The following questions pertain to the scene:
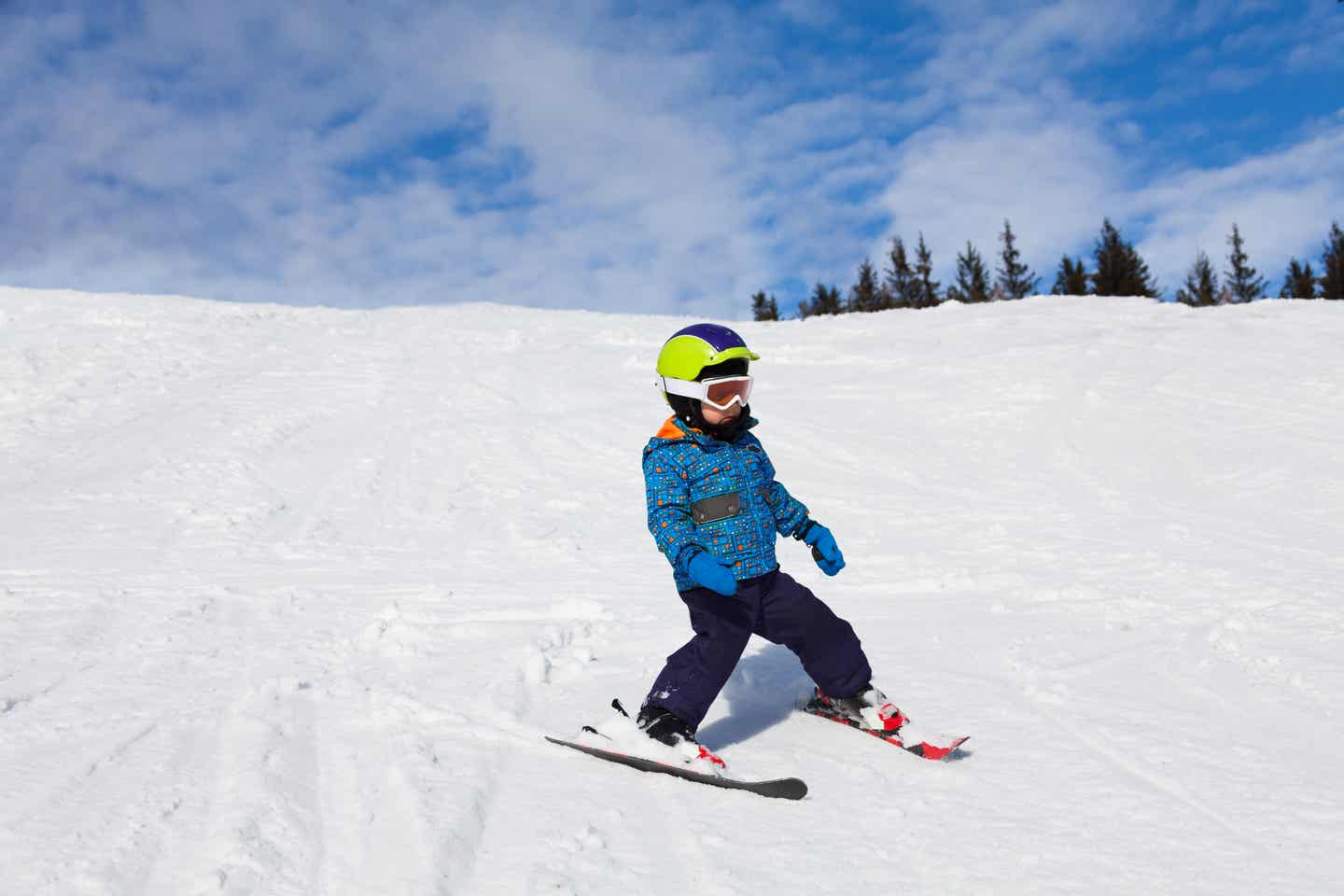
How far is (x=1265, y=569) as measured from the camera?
5.29 meters

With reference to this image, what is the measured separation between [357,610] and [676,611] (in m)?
1.77

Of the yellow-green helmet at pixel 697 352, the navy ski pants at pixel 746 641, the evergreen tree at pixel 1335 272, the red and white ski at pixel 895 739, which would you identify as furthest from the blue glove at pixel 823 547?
the evergreen tree at pixel 1335 272

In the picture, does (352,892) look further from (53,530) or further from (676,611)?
(53,530)

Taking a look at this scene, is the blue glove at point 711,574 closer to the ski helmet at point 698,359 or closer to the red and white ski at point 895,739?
the ski helmet at point 698,359

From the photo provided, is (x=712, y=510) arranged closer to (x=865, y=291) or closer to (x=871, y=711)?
(x=871, y=711)

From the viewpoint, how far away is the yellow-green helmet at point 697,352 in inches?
129

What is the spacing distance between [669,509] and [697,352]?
0.60 metres

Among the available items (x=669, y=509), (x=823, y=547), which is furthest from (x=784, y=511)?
(x=669, y=509)

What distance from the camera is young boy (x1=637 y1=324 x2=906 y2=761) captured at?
3.19 meters

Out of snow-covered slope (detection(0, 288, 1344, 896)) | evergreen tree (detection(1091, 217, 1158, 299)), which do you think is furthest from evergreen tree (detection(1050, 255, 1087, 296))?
snow-covered slope (detection(0, 288, 1344, 896))

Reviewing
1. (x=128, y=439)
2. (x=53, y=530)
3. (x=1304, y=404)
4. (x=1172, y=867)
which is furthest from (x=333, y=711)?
(x=1304, y=404)

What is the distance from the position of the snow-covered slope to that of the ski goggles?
52.7 inches

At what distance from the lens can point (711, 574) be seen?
2953 mm

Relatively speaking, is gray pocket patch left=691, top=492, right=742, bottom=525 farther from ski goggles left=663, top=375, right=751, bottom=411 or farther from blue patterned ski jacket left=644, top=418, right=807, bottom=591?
ski goggles left=663, top=375, right=751, bottom=411
